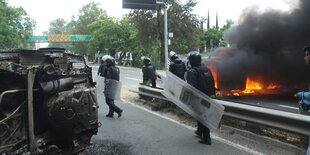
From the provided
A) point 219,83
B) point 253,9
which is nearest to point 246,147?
point 219,83

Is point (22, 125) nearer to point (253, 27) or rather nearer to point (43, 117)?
point (43, 117)

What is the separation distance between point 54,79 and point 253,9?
10.2 meters

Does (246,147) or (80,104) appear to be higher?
(80,104)

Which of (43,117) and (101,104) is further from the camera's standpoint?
(101,104)

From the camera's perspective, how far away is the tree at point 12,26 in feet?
137

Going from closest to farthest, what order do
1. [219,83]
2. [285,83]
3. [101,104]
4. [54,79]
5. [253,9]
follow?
[54,79] → [101,104] → [219,83] → [285,83] → [253,9]

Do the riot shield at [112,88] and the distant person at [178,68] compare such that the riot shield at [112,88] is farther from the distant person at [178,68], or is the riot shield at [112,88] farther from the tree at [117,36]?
the tree at [117,36]

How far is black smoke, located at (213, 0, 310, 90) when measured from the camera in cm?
998

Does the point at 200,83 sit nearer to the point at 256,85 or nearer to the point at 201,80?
the point at 201,80

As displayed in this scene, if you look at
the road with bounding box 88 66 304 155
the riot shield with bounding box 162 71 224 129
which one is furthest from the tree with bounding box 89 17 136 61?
the riot shield with bounding box 162 71 224 129

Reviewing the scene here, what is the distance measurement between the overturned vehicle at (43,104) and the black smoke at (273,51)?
6916mm

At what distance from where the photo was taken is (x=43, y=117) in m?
3.48

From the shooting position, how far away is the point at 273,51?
10445 millimetres

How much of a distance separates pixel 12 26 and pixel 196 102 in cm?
A: 4978
